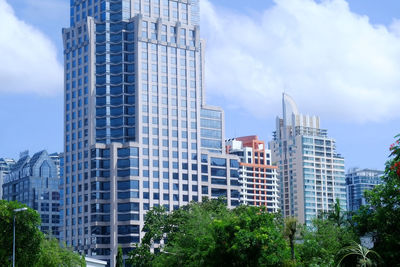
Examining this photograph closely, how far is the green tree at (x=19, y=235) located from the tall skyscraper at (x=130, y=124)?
102m

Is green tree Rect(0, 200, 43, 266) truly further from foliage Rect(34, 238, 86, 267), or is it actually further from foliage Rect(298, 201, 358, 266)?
foliage Rect(298, 201, 358, 266)

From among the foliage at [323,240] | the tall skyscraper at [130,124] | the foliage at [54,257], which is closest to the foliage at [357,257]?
the foliage at [323,240]

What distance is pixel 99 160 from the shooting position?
173500 millimetres

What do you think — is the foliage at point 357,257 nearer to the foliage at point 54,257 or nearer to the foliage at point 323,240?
the foliage at point 323,240

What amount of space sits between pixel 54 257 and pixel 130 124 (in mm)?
103230

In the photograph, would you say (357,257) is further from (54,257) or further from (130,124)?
(130,124)

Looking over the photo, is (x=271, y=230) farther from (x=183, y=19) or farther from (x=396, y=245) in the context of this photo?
(x=183, y=19)

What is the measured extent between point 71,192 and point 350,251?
482 feet

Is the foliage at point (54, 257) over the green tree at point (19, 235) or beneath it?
beneath

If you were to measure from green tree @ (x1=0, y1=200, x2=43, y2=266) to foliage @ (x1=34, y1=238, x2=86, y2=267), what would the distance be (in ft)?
7.81

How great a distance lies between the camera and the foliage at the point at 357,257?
37.5 metres

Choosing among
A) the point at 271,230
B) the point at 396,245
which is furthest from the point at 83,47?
the point at 396,245

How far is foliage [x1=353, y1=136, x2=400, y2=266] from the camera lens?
139ft

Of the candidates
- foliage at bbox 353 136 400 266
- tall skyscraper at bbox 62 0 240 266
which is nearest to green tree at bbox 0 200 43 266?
foliage at bbox 353 136 400 266
